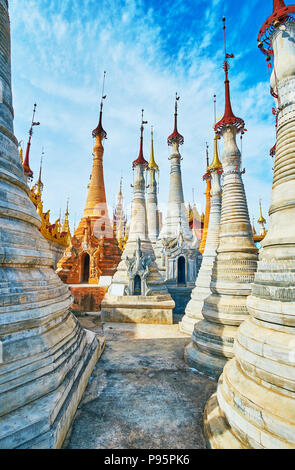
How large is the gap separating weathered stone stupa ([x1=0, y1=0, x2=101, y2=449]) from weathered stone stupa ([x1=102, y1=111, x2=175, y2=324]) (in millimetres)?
7052

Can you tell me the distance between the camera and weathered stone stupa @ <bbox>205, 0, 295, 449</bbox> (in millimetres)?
3045

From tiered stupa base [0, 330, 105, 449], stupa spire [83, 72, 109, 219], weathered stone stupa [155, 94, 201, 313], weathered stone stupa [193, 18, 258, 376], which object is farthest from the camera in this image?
stupa spire [83, 72, 109, 219]

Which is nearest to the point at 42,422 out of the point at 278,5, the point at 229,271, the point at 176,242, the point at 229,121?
the point at 229,271

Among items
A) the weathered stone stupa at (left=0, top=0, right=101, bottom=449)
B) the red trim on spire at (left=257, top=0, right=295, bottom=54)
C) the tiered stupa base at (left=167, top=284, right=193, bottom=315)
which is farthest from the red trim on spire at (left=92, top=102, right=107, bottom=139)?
the red trim on spire at (left=257, top=0, right=295, bottom=54)

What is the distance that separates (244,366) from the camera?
12.1ft

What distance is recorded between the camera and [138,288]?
13.6 metres

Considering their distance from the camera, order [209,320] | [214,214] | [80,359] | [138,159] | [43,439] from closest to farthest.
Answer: [43,439], [80,359], [209,320], [214,214], [138,159]

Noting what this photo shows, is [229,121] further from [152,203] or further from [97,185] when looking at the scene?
[152,203]

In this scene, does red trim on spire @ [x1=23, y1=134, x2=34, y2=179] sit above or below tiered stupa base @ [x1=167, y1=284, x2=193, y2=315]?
A: above

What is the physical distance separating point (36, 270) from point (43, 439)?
8.63 ft

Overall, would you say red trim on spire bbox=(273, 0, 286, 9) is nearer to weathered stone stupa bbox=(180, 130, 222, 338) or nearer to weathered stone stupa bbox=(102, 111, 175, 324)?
weathered stone stupa bbox=(180, 130, 222, 338)

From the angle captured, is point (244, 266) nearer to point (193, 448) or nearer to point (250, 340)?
point (250, 340)

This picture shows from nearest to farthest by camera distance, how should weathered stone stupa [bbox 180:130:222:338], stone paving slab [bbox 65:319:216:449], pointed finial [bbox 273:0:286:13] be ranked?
stone paving slab [bbox 65:319:216:449], pointed finial [bbox 273:0:286:13], weathered stone stupa [bbox 180:130:222:338]

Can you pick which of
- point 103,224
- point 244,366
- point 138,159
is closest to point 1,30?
point 244,366
